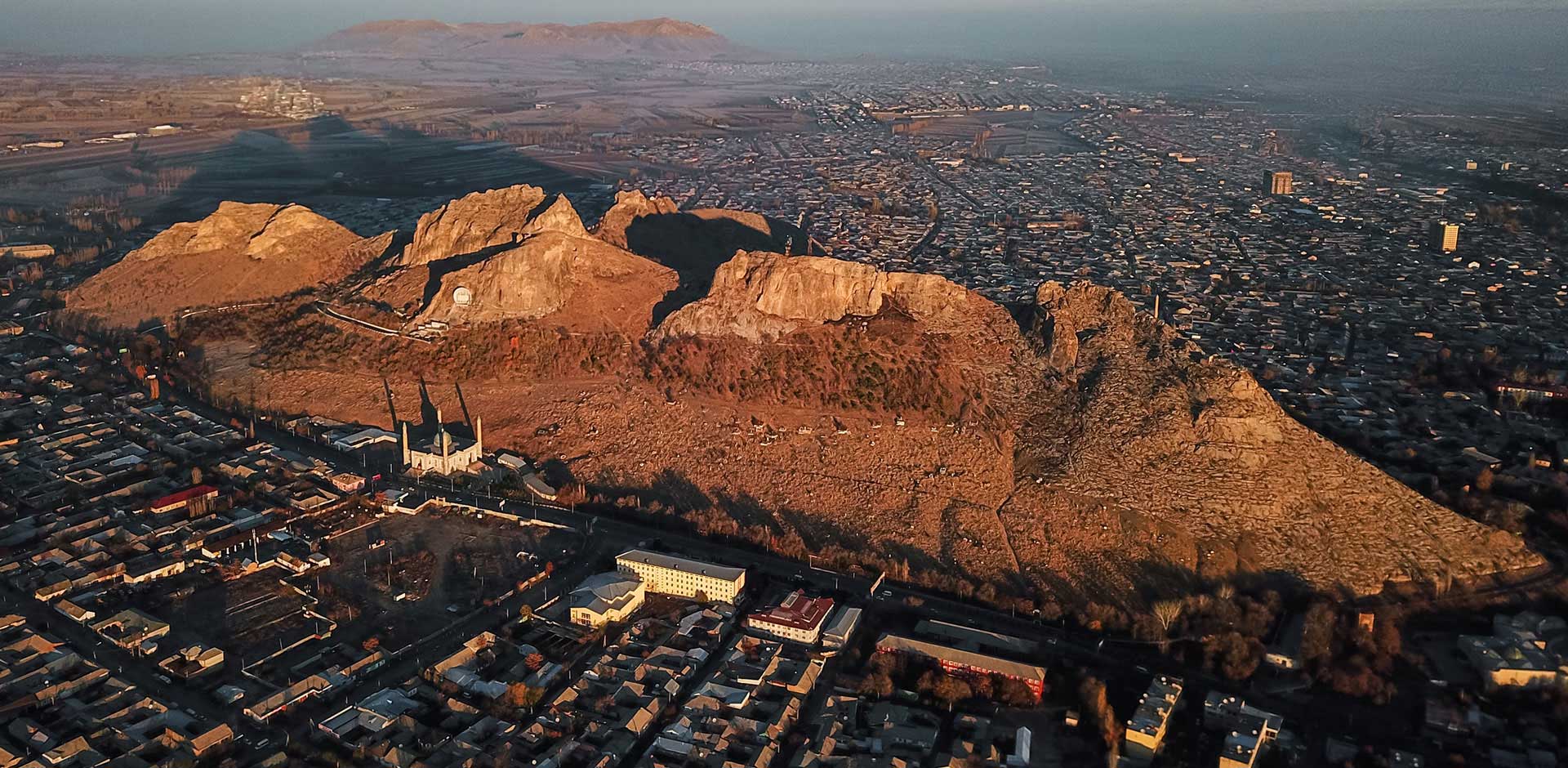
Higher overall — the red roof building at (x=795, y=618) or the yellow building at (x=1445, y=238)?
the yellow building at (x=1445, y=238)

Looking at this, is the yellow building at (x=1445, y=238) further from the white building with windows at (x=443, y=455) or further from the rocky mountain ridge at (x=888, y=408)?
the white building with windows at (x=443, y=455)

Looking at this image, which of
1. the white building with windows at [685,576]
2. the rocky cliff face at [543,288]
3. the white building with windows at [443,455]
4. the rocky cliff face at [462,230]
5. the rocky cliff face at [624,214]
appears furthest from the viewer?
the rocky cliff face at [624,214]

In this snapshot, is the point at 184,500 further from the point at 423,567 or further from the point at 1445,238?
the point at 1445,238

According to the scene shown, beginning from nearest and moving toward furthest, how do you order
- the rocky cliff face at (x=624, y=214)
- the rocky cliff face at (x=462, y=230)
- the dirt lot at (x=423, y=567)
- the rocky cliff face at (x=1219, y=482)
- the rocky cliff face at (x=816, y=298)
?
the dirt lot at (x=423, y=567)
the rocky cliff face at (x=1219, y=482)
the rocky cliff face at (x=816, y=298)
the rocky cliff face at (x=462, y=230)
the rocky cliff face at (x=624, y=214)

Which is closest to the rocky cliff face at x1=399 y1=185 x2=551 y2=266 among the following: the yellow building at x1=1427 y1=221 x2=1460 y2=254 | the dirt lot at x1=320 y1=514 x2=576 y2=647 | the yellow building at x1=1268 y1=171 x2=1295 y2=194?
the dirt lot at x1=320 y1=514 x2=576 y2=647

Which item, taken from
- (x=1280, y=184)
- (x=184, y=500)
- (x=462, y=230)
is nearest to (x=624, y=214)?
(x=462, y=230)

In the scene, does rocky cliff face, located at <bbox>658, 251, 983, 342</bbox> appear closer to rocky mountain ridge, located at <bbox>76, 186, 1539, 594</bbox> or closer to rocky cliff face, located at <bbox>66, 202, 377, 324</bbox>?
rocky mountain ridge, located at <bbox>76, 186, 1539, 594</bbox>

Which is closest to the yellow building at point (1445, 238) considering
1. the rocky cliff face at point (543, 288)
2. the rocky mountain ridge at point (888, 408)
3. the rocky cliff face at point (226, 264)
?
the rocky mountain ridge at point (888, 408)
